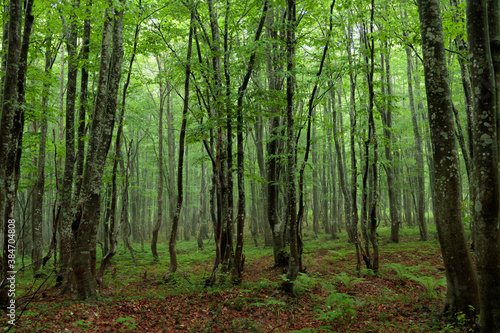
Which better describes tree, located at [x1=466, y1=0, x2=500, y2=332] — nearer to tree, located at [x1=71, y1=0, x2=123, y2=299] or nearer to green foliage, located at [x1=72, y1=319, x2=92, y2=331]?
green foliage, located at [x1=72, y1=319, x2=92, y2=331]

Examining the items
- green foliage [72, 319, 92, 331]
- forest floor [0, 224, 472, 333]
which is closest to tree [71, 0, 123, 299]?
forest floor [0, 224, 472, 333]

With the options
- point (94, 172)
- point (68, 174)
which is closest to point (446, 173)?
point (94, 172)

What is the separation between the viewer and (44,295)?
724cm

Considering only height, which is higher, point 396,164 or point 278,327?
point 396,164

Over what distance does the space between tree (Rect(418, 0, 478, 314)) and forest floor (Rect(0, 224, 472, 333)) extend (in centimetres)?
59

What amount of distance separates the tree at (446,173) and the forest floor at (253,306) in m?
0.59

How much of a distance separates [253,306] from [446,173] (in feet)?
16.1

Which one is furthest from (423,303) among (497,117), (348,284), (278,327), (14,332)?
(14,332)

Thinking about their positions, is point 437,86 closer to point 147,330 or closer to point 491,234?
point 491,234

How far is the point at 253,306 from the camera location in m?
6.78

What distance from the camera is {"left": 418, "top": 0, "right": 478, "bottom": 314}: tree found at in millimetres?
4531

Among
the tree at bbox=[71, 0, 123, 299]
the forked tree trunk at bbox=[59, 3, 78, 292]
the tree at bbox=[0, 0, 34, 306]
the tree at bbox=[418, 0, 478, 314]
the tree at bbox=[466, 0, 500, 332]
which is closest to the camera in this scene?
the tree at bbox=[466, 0, 500, 332]

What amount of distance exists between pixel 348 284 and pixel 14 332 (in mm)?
7074

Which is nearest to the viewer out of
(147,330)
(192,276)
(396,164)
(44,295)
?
(147,330)
